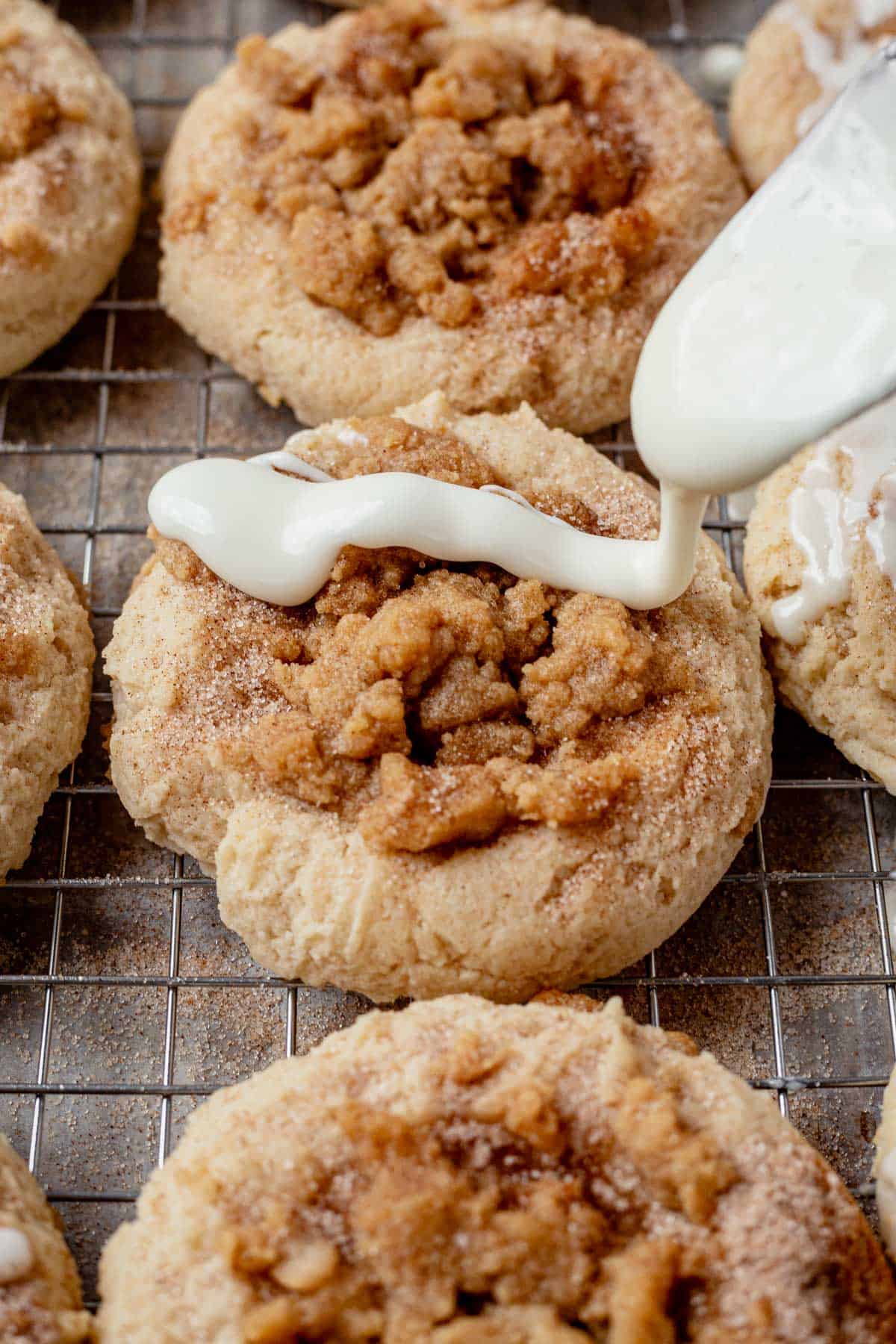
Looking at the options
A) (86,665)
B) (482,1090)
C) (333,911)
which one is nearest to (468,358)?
(86,665)

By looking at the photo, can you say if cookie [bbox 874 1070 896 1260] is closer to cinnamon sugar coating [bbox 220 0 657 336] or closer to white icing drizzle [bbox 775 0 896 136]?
cinnamon sugar coating [bbox 220 0 657 336]

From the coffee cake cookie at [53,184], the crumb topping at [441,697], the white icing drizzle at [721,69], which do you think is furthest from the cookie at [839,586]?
the coffee cake cookie at [53,184]

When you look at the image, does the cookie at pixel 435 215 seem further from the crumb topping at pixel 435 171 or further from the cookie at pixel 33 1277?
the cookie at pixel 33 1277

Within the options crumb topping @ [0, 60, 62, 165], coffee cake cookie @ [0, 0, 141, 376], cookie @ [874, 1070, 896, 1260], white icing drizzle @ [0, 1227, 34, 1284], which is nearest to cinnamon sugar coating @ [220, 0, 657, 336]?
coffee cake cookie @ [0, 0, 141, 376]

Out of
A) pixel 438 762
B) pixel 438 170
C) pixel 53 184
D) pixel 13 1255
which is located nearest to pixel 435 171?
pixel 438 170

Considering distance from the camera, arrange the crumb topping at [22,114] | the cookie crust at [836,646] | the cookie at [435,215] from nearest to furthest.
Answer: the cookie crust at [836,646]
the cookie at [435,215]
the crumb topping at [22,114]

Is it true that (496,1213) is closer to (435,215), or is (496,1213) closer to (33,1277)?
(33,1277)
